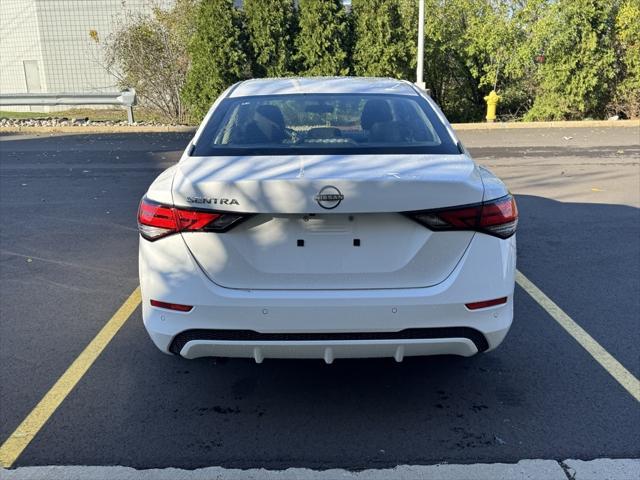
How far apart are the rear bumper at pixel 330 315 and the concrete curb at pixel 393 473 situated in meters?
0.53

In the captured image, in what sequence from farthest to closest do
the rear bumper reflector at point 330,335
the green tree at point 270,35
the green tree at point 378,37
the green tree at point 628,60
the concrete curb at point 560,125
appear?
1. the green tree at point 628,60
2. the concrete curb at point 560,125
3. the green tree at point 378,37
4. the green tree at point 270,35
5. the rear bumper reflector at point 330,335

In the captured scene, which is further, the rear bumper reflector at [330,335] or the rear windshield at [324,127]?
the rear windshield at [324,127]

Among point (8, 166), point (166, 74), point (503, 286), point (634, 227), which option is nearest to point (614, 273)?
point (634, 227)

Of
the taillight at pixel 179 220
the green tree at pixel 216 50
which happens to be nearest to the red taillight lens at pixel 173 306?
the taillight at pixel 179 220

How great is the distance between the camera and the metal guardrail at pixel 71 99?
56.1 feet

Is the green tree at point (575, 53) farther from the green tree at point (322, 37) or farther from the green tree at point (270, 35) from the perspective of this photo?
Answer: the green tree at point (270, 35)

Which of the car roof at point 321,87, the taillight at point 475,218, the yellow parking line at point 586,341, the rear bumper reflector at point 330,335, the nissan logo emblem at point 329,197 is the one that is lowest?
the yellow parking line at point 586,341

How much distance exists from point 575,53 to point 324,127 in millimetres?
15301

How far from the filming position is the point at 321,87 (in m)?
4.38

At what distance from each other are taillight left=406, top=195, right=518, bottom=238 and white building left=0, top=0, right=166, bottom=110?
21.8 m

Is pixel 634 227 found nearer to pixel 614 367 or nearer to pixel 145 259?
pixel 614 367

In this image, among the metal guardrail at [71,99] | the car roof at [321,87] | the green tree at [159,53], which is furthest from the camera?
the green tree at [159,53]

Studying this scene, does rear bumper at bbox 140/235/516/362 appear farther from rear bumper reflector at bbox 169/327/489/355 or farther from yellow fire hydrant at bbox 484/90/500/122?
yellow fire hydrant at bbox 484/90/500/122

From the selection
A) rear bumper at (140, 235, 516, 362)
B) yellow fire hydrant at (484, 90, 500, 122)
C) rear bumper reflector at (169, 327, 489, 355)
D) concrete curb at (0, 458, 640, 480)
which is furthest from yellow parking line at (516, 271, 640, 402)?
yellow fire hydrant at (484, 90, 500, 122)
